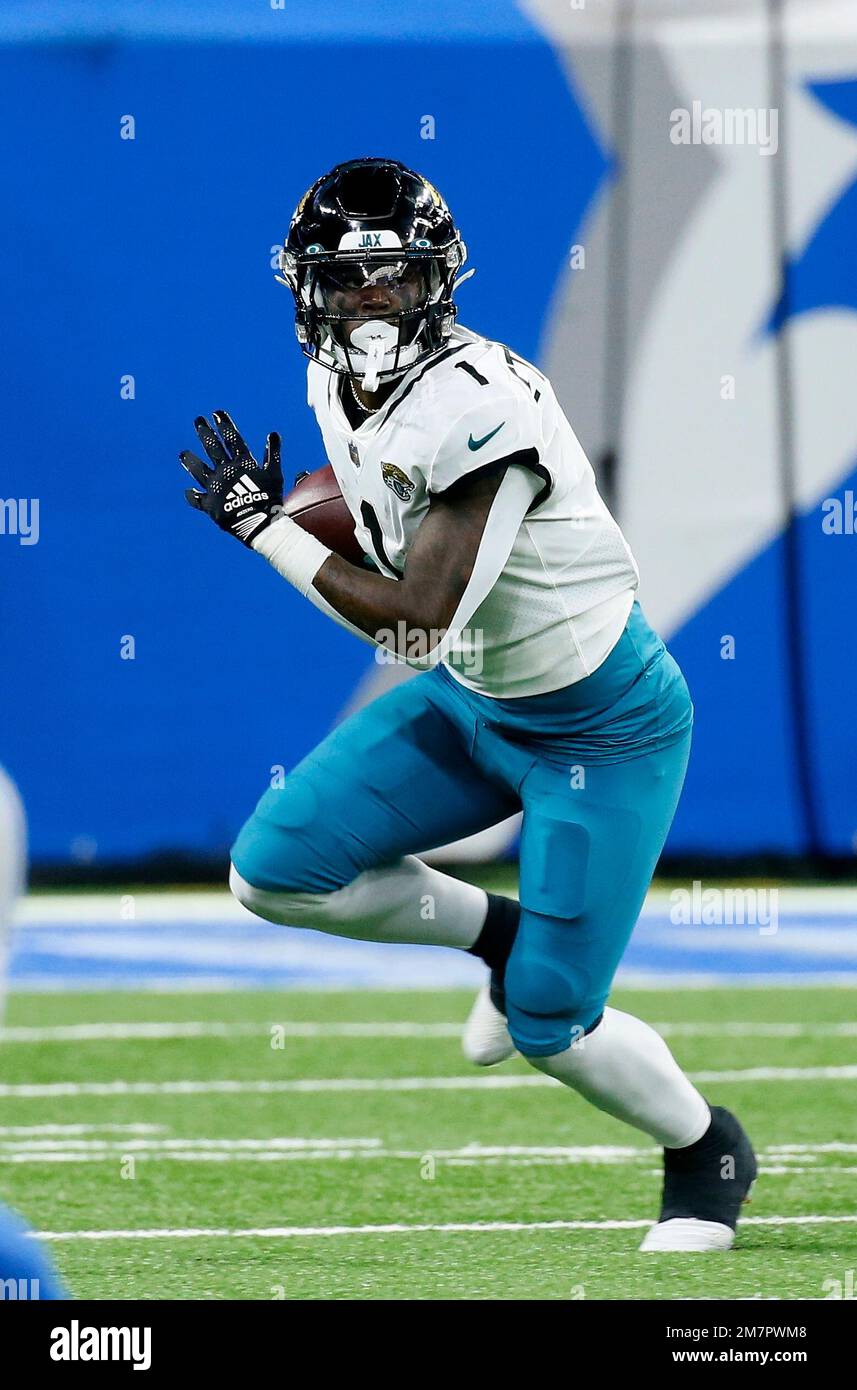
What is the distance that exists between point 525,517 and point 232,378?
4.29 meters

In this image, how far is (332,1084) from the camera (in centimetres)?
428

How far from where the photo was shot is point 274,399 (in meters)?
6.90

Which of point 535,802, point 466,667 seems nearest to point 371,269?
point 466,667

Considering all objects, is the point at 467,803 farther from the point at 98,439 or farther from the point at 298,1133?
the point at 98,439

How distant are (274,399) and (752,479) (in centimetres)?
173

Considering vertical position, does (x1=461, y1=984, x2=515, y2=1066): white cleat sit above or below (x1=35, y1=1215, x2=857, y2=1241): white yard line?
above

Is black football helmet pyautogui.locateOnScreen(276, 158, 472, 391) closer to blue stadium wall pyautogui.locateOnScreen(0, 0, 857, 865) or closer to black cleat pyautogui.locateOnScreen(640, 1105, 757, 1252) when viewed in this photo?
black cleat pyautogui.locateOnScreen(640, 1105, 757, 1252)

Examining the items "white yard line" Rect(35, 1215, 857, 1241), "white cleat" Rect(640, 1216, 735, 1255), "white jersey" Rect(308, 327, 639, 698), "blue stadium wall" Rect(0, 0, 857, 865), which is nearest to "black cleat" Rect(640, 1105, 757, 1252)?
"white cleat" Rect(640, 1216, 735, 1255)

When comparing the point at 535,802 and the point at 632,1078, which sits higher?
the point at 535,802

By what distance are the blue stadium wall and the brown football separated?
12.7 ft

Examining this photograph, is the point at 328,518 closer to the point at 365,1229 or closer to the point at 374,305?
the point at 374,305

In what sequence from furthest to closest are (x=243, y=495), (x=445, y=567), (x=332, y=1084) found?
1. (x=332, y=1084)
2. (x=243, y=495)
3. (x=445, y=567)

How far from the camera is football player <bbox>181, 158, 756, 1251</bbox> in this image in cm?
265

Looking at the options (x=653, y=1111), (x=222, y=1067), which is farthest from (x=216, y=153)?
(x=653, y=1111)
